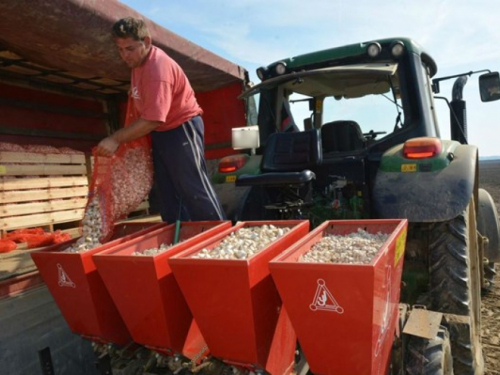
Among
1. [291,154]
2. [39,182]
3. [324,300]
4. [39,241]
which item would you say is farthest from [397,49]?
[39,182]

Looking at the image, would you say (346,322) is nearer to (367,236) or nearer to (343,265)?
(343,265)

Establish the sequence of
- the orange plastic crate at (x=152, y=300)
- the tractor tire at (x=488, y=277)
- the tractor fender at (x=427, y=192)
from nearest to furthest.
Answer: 1. the orange plastic crate at (x=152, y=300)
2. the tractor fender at (x=427, y=192)
3. the tractor tire at (x=488, y=277)

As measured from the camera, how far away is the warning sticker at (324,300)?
1.41m

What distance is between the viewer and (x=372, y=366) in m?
1.50

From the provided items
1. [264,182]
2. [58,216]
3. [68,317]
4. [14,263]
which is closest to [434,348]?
[264,182]

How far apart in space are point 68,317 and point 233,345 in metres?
1.02

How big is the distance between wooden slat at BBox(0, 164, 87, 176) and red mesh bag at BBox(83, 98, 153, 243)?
3.44m

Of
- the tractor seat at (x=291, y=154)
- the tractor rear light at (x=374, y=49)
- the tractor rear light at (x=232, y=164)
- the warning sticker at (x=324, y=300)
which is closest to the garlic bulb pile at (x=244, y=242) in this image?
the warning sticker at (x=324, y=300)

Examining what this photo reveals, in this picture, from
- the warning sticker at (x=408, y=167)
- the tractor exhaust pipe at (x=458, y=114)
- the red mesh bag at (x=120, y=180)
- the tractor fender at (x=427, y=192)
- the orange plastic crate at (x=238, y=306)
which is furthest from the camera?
the tractor exhaust pipe at (x=458, y=114)

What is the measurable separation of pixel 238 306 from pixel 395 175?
5.94 ft

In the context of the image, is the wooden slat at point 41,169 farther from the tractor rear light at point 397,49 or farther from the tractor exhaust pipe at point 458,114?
the tractor exhaust pipe at point 458,114

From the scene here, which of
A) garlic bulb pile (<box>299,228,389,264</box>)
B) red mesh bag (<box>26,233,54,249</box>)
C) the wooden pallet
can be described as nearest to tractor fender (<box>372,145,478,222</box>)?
garlic bulb pile (<box>299,228,389,264</box>)

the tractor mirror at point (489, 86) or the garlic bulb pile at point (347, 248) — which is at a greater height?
the tractor mirror at point (489, 86)

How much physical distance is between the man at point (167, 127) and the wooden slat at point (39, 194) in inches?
132
